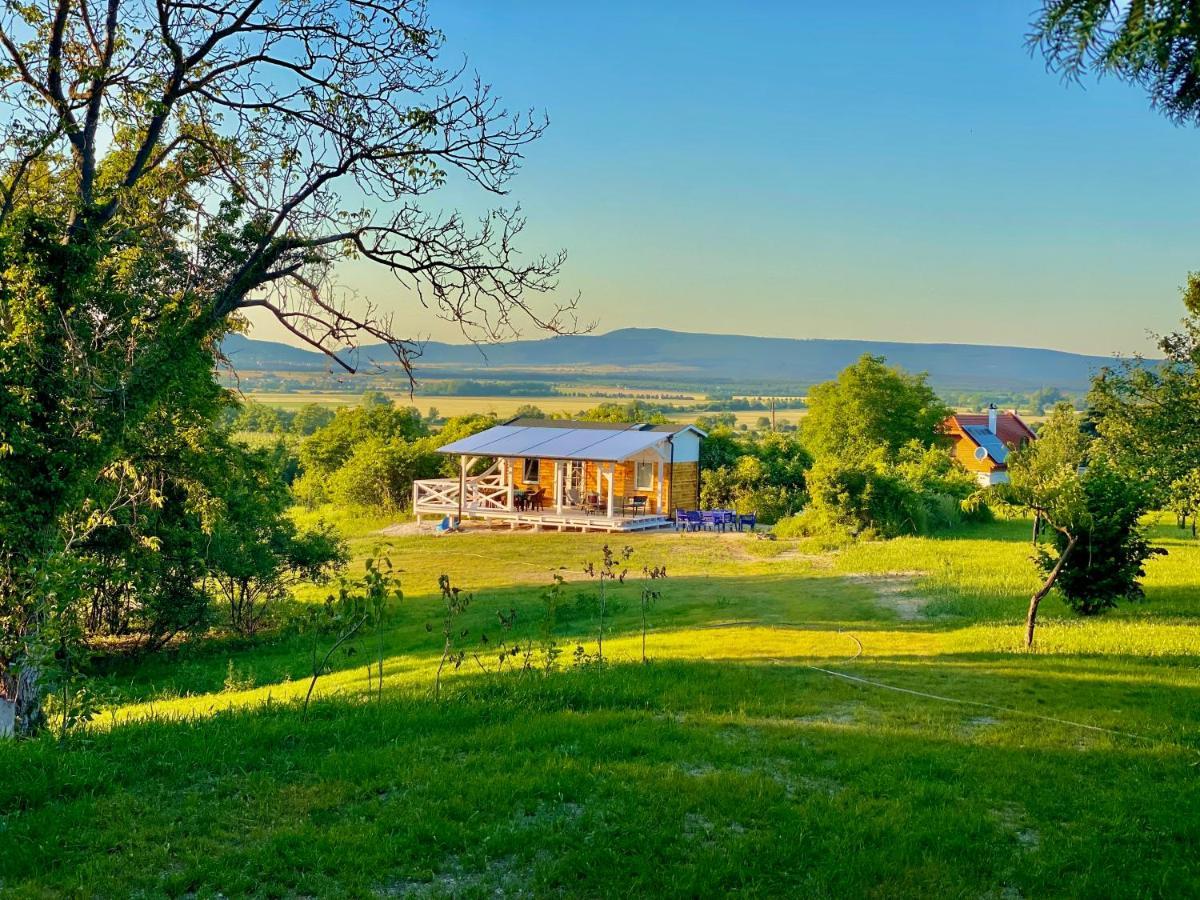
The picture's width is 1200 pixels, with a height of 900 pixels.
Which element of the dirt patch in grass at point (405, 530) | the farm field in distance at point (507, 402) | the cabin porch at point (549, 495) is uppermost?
the farm field in distance at point (507, 402)

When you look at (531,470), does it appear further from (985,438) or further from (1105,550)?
(985,438)

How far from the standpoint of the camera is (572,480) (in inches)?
1368

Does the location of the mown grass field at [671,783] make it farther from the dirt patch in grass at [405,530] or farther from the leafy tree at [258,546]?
the dirt patch in grass at [405,530]

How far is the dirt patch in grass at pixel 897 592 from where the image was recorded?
13.6m

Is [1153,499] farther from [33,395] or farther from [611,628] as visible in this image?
[33,395]

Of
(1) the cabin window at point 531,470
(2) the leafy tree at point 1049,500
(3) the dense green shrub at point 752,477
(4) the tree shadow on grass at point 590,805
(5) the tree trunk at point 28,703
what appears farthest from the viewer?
(1) the cabin window at point 531,470

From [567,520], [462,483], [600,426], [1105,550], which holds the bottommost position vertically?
[567,520]

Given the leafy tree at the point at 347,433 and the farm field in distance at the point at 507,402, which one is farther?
the farm field in distance at the point at 507,402

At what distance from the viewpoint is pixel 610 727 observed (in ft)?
22.8

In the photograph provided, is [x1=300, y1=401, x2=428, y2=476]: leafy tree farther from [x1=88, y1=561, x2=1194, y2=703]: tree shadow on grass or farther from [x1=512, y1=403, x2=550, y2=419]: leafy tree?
[x1=88, y1=561, x2=1194, y2=703]: tree shadow on grass

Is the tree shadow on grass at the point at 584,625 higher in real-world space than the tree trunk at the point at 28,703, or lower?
lower

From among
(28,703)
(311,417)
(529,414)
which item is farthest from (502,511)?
(311,417)

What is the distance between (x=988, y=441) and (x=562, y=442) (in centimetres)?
4844

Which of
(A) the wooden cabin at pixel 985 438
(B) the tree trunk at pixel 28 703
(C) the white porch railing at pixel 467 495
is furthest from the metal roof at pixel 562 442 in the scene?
(A) the wooden cabin at pixel 985 438
